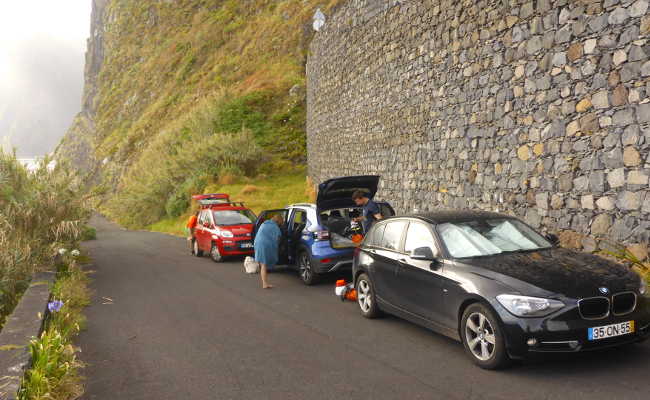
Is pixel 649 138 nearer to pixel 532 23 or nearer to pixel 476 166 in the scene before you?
pixel 532 23

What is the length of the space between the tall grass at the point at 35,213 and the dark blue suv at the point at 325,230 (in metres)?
4.86

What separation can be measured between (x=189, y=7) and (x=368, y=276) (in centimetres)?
8460

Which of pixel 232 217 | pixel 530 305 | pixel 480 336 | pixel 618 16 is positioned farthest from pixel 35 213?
pixel 618 16

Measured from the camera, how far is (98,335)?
24.8 feet

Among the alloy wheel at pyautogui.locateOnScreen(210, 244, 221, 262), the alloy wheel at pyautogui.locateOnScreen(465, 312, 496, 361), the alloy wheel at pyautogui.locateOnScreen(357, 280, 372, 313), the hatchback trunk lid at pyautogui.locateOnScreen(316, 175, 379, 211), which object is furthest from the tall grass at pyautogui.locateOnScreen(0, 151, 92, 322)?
the alloy wheel at pyautogui.locateOnScreen(465, 312, 496, 361)

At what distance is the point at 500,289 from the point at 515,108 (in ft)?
21.0

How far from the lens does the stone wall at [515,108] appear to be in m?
A: 8.34

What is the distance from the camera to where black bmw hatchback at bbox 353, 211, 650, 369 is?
5117 mm

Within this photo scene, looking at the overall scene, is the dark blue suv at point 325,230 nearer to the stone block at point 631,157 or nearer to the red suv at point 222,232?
the red suv at point 222,232

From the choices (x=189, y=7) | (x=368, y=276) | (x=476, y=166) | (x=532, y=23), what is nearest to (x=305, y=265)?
(x=368, y=276)

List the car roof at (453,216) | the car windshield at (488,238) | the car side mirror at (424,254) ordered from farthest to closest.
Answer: the car roof at (453,216) → the car windshield at (488,238) → the car side mirror at (424,254)

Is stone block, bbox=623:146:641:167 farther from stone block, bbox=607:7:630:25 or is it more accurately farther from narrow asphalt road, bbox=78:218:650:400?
narrow asphalt road, bbox=78:218:650:400

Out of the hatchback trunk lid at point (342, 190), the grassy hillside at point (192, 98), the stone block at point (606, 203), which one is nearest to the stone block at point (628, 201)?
the stone block at point (606, 203)

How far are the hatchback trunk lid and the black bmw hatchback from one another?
3.23m
